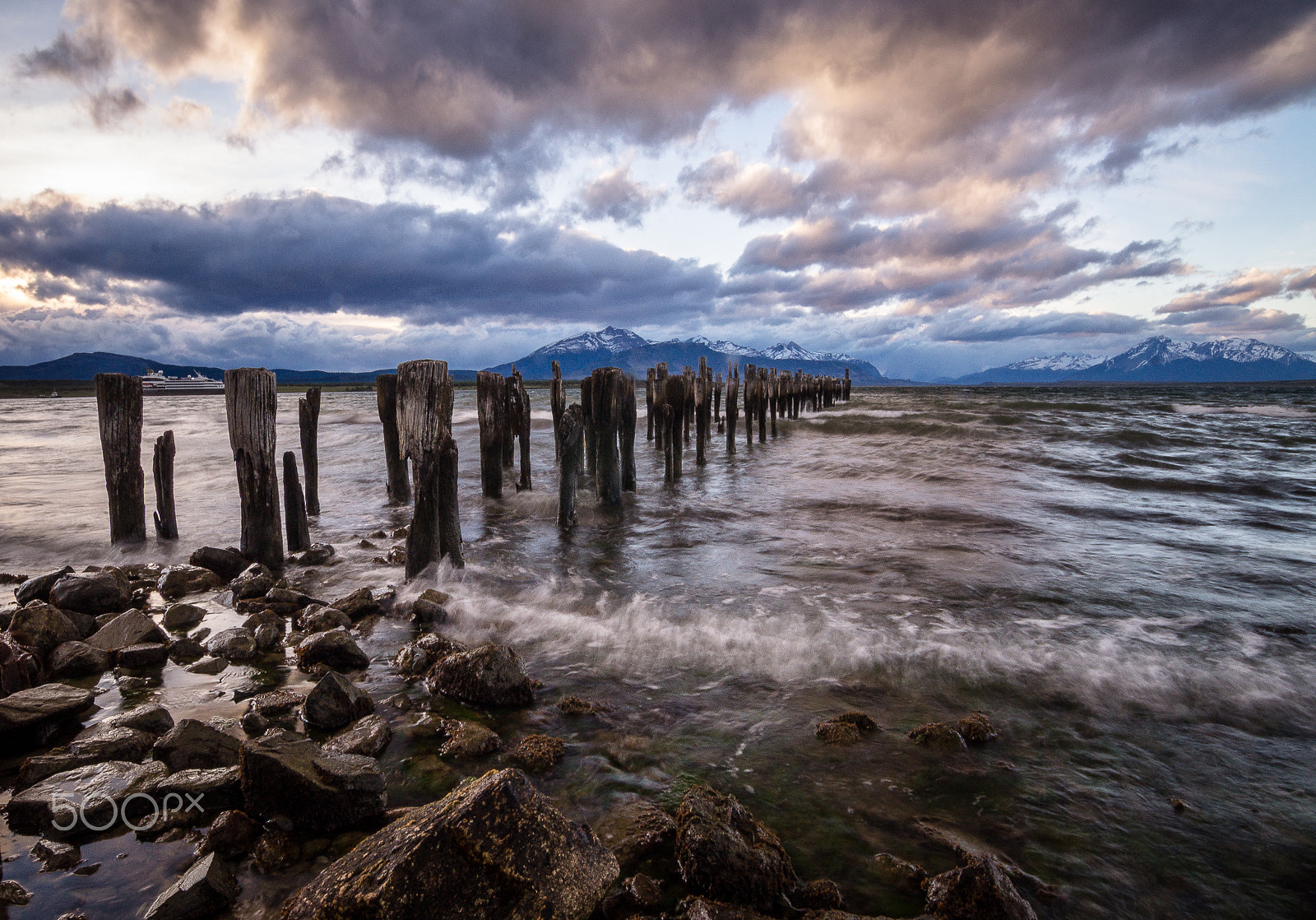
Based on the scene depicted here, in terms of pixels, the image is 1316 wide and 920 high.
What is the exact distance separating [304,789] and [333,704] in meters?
1.04

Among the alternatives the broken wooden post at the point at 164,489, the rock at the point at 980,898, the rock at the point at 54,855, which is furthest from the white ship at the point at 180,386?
the rock at the point at 980,898

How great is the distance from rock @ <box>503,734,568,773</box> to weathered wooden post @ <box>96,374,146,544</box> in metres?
6.47

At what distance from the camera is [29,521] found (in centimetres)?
861

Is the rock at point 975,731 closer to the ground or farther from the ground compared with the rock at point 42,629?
closer to the ground

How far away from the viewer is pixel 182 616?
4879mm

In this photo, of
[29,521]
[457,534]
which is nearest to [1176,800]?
[457,534]

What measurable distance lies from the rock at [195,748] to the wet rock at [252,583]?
2896 mm

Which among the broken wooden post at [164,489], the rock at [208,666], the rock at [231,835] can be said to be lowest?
the rock at [208,666]

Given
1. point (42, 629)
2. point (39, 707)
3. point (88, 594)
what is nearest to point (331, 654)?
point (39, 707)

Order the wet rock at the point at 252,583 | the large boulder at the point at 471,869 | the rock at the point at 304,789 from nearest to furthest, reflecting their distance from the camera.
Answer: the large boulder at the point at 471,869, the rock at the point at 304,789, the wet rock at the point at 252,583

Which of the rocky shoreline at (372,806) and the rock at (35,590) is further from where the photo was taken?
the rock at (35,590)

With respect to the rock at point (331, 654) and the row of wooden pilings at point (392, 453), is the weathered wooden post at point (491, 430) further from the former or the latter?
the rock at point (331, 654)

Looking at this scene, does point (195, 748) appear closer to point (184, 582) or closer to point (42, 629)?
point (42, 629)

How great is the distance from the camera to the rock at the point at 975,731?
11.3ft
